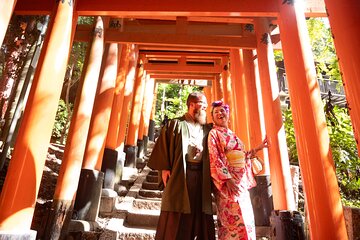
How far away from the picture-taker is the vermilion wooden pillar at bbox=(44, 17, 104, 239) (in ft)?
12.3

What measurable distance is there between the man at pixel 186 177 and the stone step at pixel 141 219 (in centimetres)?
174

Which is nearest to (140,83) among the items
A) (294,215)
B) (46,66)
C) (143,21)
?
(143,21)

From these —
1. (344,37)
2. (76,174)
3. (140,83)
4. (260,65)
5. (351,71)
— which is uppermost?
(140,83)

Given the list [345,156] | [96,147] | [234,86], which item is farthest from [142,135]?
[345,156]

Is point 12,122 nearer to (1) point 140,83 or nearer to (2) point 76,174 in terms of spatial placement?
(2) point 76,174

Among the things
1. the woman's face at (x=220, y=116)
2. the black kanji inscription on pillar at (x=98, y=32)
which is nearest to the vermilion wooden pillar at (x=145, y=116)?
the black kanji inscription on pillar at (x=98, y=32)

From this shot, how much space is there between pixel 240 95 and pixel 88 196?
4169 millimetres

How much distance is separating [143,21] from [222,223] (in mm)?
6230

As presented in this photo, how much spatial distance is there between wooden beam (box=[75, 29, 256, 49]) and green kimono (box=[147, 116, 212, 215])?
2.99m

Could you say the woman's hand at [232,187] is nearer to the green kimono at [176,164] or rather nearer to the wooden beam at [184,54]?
the green kimono at [176,164]

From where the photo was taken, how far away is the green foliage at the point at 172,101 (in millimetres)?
19531

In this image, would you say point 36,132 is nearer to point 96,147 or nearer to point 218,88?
point 96,147

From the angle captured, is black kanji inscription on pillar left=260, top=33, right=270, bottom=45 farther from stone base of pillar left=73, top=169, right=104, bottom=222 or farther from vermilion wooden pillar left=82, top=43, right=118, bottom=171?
stone base of pillar left=73, top=169, right=104, bottom=222

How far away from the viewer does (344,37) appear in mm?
2273
